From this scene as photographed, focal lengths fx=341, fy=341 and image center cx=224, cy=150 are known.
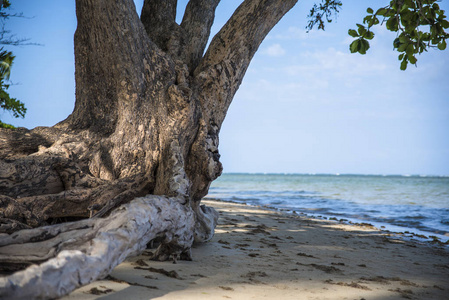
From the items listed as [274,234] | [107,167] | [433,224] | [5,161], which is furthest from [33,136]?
[433,224]

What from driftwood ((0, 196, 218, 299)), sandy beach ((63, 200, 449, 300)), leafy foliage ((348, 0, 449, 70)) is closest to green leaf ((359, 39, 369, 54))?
leafy foliage ((348, 0, 449, 70))

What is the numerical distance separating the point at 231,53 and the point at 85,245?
3084 millimetres

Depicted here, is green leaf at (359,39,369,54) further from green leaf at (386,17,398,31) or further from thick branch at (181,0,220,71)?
thick branch at (181,0,220,71)

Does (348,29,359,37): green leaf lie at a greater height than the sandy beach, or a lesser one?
greater

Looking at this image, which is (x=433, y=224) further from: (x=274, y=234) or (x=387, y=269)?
(x=387, y=269)

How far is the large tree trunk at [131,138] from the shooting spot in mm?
2585

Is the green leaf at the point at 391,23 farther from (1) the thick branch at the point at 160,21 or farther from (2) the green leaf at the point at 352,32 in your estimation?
(1) the thick branch at the point at 160,21

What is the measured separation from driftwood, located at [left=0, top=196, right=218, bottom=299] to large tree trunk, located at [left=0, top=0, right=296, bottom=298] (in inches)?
0.5

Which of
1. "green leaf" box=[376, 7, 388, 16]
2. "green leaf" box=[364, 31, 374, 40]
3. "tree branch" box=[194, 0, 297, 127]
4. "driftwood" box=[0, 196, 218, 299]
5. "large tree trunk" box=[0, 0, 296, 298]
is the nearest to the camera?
"driftwood" box=[0, 196, 218, 299]

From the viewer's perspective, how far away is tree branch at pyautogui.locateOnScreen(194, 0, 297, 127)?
4.14m

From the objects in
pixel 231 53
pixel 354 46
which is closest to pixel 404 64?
pixel 354 46

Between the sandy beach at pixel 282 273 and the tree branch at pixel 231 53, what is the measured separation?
1693mm

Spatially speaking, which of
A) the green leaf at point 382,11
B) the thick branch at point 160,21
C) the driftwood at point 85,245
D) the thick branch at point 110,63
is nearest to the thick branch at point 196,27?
the thick branch at point 160,21

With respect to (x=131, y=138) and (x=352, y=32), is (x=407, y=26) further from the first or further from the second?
(x=131, y=138)
